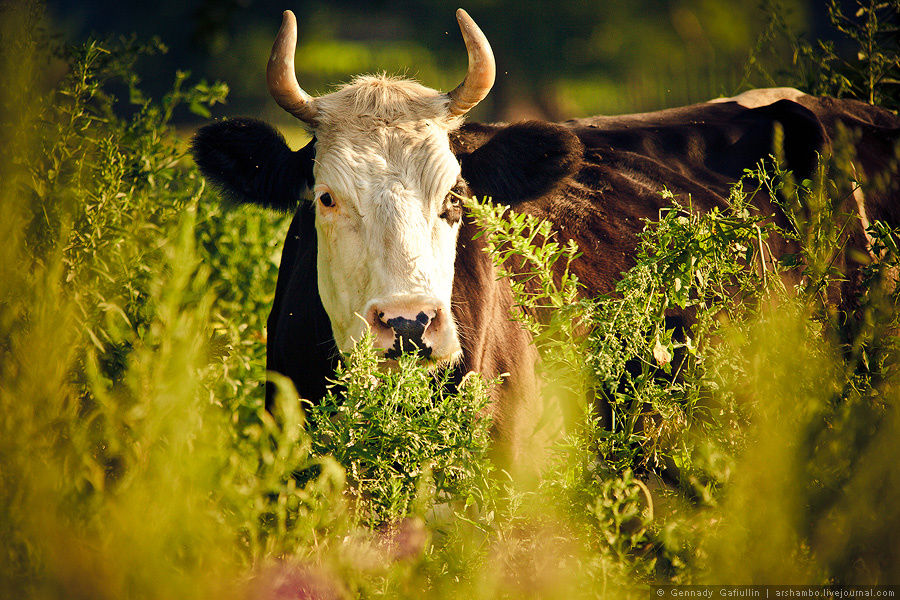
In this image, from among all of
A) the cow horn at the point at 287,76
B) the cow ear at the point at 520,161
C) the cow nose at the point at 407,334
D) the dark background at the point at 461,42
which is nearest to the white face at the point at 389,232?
the cow nose at the point at 407,334

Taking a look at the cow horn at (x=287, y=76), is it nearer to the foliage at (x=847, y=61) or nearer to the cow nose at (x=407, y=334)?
the cow nose at (x=407, y=334)

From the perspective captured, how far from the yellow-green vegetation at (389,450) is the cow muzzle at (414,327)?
1.27 feet

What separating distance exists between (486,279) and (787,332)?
1758 mm

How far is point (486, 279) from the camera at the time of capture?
351cm

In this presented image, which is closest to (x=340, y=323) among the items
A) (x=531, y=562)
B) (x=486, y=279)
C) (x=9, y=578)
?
(x=486, y=279)

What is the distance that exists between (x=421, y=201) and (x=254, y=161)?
96cm

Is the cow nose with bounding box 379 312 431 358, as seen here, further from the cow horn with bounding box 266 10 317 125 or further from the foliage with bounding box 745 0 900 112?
the foliage with bounding box 745 0 900 112

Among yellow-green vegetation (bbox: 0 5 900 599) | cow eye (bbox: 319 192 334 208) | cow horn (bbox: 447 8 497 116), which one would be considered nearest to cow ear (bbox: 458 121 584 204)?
cow horn (bbox: 447 8 497 116)

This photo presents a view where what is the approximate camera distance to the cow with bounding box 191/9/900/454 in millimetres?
2934

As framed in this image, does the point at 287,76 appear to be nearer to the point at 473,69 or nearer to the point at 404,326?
the point at 473,69

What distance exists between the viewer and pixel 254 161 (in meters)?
3.50

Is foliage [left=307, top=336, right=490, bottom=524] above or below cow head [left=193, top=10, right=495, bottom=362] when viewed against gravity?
below

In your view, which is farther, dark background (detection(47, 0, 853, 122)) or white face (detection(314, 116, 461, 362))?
dark background (detection(47, 0, 853, 122))

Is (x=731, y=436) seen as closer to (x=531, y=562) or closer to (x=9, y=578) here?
(x=531, y=562)
